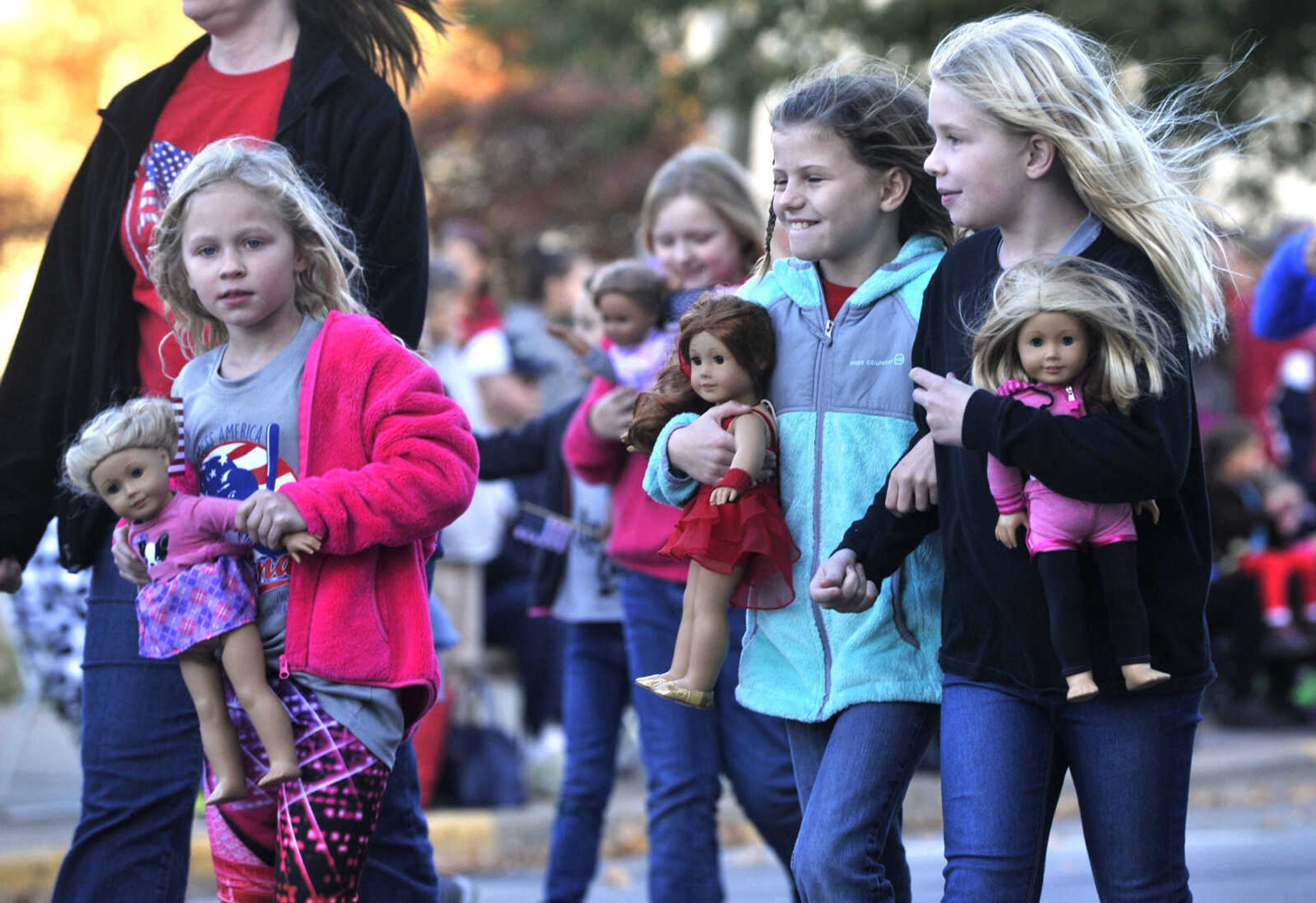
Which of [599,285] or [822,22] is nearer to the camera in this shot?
[599,285]

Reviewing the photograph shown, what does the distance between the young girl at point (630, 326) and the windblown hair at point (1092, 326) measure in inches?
79.7

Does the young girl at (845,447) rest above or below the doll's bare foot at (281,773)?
above

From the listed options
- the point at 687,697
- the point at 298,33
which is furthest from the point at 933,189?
the point at 298,33

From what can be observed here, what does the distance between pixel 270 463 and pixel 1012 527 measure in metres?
1.37

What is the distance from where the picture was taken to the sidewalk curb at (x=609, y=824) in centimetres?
638

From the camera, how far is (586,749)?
5.43 m

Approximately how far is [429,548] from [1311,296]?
3068mm

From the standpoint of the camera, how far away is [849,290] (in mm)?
3768

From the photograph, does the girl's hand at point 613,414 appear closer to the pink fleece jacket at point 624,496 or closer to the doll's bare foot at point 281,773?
the pink fleece jacket at point 624,496

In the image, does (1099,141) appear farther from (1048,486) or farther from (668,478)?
(668,478)

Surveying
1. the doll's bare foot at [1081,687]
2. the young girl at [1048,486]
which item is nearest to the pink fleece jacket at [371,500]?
the young girl at [1048,486]

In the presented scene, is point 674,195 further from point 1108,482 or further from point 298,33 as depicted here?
point 1108,482

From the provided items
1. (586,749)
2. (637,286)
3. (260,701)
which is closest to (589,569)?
(586,749)

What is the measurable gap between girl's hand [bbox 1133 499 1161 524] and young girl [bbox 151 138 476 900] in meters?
1.20
